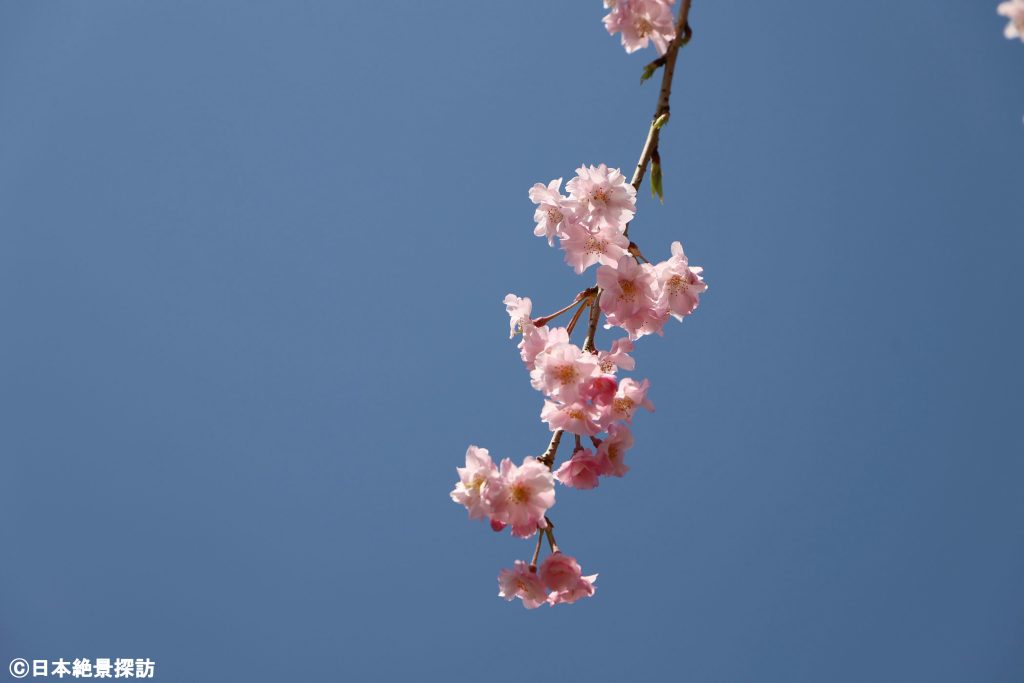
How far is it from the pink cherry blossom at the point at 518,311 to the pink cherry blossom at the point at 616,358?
29 cm

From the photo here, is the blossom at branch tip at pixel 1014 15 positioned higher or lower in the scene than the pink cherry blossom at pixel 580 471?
higher

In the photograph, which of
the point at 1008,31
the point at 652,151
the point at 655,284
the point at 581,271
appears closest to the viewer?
the point at 1008,31

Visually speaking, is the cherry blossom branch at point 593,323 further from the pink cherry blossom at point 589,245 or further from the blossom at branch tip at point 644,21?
the blossom at branch tip at point 644,21

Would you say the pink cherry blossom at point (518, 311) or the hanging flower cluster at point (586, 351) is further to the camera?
the pink cherry blossom at point (518, 311)

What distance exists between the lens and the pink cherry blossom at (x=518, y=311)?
80.0 inches

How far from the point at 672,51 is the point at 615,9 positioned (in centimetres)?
39

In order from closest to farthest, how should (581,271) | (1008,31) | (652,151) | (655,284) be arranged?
(1008,31) → (652,151) → (655,284) → (581,271)

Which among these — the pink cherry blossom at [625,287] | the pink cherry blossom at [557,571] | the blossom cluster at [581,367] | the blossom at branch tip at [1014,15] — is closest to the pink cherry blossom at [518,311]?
the blossom cluster at [581,367]

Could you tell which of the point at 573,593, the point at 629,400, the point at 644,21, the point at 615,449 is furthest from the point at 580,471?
the point at 644,21

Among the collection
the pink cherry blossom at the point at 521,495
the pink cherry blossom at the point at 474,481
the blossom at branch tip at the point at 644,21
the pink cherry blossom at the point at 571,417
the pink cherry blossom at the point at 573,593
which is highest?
the blossom at branch tip at the point at 644,21

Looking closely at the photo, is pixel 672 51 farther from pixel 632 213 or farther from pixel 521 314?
pixel 521 314

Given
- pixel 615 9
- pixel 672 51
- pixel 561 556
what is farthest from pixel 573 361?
pixel 615 9

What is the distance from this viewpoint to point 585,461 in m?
1.84

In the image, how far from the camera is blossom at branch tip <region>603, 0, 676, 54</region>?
Answer: 6.75ft
